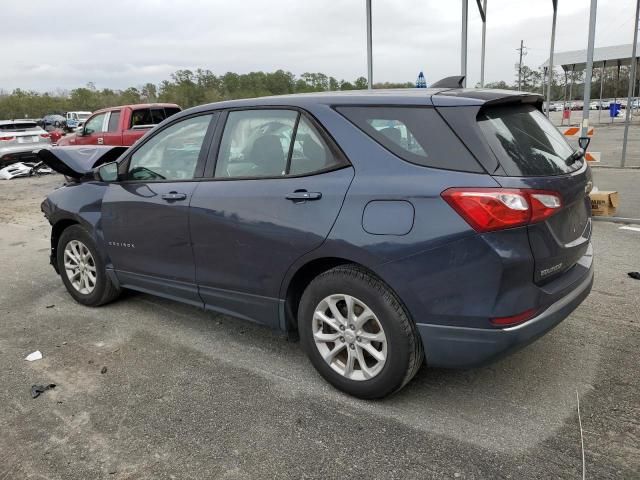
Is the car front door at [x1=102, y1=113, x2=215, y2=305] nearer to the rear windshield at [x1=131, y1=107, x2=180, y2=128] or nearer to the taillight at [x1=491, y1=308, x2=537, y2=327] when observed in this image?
the taillight at [x1=491, y1=308, x2=537, y2=327]

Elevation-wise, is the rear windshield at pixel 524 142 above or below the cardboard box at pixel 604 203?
above

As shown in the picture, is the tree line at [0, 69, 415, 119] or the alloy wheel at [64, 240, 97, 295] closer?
the alloy wheel at [64, 240, 97, 295]

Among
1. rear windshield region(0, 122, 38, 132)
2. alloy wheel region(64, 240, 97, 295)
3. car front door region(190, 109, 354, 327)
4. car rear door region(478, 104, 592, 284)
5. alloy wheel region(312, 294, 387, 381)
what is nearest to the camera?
car rear door region(478, 104, 592, 284)

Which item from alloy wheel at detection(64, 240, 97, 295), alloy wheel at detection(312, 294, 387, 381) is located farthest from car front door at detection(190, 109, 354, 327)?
alloy wheel at detection(64, 240, 97, 295)

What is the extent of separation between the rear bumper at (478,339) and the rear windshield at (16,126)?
60.4 feet

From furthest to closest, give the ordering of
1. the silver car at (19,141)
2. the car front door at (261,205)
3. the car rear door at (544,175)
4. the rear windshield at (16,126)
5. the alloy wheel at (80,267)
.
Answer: the rear windshield at (16,126), the silver car at (19,141), the alloy wheel at (80,267), the car front door at (261,205), the car rear door at (544,175)

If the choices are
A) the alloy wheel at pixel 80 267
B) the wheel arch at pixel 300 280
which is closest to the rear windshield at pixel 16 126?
the alloy wheel at pixel 80 267

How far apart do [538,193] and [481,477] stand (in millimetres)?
1368

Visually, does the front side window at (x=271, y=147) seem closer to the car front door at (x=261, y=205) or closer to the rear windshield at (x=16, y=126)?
the car front door at (x=261, y=205)

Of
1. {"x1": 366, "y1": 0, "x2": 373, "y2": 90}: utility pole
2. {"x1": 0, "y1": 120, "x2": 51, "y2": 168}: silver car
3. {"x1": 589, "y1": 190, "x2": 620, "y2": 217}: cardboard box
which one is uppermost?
{"x1": 366, "y1": 0, "x2": 373, "y2": 90}: utility pole

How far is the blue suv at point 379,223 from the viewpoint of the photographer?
8.48 ft

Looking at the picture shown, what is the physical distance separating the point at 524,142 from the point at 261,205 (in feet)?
5.06

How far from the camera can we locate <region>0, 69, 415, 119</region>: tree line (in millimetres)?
45312

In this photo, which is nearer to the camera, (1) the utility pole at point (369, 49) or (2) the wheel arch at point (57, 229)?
(2) the wheel arch at point (57, 229)
